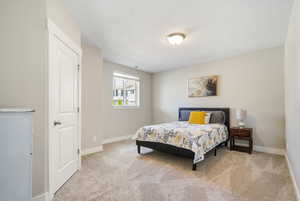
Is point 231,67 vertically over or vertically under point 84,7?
under

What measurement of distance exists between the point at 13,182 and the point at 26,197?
17 cm

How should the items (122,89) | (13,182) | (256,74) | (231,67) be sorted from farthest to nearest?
(122,89) < (231,67) < (256,74) < (13,182)

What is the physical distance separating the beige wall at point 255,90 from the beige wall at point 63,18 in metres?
3.68

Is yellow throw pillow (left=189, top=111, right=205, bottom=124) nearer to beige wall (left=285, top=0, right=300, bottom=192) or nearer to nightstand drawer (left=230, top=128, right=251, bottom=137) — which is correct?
nightstand drawer (left=230, top=128, right=251, bottom=137)

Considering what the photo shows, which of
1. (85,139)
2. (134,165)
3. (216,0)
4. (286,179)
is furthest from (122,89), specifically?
(286,179)

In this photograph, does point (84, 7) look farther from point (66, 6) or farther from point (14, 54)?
point (14, 54)

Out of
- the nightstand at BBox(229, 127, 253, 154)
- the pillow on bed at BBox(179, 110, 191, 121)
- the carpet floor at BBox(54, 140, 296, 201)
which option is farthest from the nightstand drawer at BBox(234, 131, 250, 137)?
the pillow on bed at BBox(179, 110, 191, 121)

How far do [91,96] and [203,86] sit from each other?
332cm

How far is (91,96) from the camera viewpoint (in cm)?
358

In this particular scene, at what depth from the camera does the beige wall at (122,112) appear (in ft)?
14.8

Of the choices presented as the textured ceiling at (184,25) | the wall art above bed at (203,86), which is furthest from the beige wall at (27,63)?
the wall art above bed at (203,86)

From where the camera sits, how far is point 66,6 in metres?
2.13

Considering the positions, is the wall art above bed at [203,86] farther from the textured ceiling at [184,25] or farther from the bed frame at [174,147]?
the textured ceiling at [184,25]

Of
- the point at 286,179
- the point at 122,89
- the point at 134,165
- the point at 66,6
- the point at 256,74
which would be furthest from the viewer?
the point at 122,89
